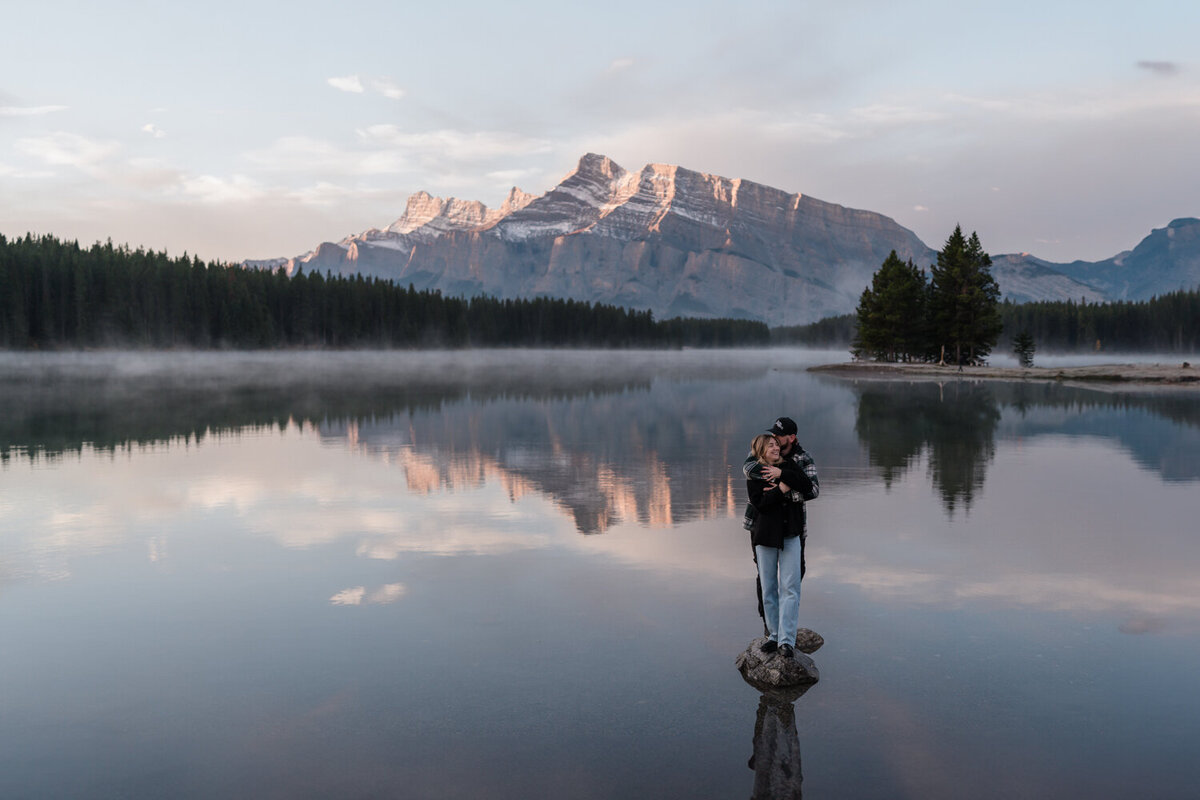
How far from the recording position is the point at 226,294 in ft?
496

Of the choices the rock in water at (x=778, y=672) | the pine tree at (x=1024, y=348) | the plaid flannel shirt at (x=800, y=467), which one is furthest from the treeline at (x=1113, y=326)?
the rock in water at (x=778, y=672)

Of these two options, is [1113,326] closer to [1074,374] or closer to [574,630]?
[1074,374]

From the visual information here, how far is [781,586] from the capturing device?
903 centimetres

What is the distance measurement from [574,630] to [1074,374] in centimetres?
7734

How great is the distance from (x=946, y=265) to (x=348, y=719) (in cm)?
9495

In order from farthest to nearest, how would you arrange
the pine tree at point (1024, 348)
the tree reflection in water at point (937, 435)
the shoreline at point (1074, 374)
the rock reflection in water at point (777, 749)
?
the pine tree at point (1024, 348) → the shoreline at point (1074, 374) → the tree reflection in water at point (937, 435) → the rock reflection in water at point (777, 749)

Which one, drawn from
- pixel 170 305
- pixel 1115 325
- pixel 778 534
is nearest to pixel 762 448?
pixel 778 534

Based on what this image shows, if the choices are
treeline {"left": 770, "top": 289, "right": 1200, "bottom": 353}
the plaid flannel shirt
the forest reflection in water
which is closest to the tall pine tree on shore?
the forest reflection in water

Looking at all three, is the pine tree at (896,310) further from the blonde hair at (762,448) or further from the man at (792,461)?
the blonde hair at (762,448)

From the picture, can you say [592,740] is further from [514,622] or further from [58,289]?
[58,289]

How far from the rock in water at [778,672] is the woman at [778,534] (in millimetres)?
104

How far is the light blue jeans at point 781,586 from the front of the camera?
885 cm

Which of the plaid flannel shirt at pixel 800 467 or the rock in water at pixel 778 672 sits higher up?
the plaid flannel shirt at pixel 800 467

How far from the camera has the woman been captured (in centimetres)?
873
